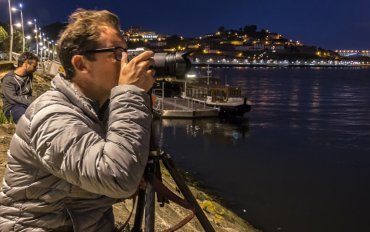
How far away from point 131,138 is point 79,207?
38 cm

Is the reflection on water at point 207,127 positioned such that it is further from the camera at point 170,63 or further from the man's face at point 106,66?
the man's face at point 106,66

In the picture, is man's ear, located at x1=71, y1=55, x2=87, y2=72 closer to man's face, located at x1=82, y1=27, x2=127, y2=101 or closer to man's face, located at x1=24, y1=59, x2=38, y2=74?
man's face, located at x1=82, y1=27, x2=127, y2=101

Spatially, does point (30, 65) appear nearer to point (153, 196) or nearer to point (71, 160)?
point (153, 196)

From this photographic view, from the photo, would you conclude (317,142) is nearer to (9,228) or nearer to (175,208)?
(175,208)

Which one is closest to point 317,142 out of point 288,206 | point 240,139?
point 240,139

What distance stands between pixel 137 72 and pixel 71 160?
1.24 feet

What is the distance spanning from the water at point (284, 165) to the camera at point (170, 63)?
9.64m

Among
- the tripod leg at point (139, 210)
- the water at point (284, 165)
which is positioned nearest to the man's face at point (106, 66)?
the tripod leg at point (139, 210)

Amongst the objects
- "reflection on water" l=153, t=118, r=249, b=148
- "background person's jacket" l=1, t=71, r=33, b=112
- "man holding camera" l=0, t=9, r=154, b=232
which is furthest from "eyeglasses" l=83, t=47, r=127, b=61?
"reflection on water" l=153, t=118, r=249, b=148

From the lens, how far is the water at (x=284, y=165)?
40.7ft

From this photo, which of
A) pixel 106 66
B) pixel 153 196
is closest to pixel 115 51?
pixel 106 66

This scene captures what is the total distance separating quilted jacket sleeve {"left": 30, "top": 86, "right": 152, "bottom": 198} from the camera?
4.62ft

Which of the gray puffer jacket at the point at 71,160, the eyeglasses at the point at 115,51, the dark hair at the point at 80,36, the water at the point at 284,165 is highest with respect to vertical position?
the dark hair at the point at 80,36

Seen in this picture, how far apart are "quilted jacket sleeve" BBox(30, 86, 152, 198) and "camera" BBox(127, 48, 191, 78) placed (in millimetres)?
338
